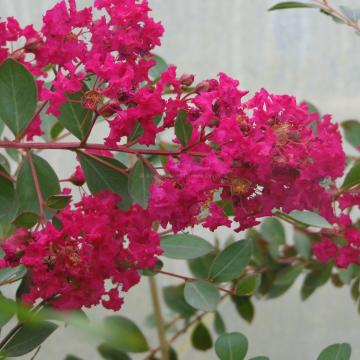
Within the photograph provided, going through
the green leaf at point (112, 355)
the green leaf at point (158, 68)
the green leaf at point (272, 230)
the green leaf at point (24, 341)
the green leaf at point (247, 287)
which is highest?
the green leaf at point (158, 68)

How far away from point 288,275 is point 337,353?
454mm

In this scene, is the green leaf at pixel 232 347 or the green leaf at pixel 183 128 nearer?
the green leaf at pixel 183 128

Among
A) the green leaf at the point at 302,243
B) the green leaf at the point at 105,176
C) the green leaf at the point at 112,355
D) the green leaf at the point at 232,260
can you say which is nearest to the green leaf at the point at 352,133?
the green leaf at the point at 302,243

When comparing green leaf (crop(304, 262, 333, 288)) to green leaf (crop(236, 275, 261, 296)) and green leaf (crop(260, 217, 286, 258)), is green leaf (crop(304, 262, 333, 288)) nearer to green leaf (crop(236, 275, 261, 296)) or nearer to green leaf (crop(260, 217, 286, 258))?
green leaf (crop(260, 217, 286, 258))

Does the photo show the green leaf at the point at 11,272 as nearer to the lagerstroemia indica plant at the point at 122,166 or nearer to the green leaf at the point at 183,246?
the lagerstroemia indica plant at the point at 122,166

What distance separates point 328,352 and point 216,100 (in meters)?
0.34

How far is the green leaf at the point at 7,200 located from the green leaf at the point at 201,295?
0.79ft

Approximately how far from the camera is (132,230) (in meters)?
0.63

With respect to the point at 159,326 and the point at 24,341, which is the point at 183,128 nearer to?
the point at 24,341

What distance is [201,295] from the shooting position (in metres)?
0.81

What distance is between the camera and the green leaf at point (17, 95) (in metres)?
0.63

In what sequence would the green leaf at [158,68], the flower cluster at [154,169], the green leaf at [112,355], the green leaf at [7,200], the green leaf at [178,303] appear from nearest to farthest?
the flower cluster at [154,169] < the green leaf at [7,200] < the green leaf at [158,68] < the green leaf at [112,355] < the green leaf at [178,303]

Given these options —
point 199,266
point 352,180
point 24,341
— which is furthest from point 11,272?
point 199,266

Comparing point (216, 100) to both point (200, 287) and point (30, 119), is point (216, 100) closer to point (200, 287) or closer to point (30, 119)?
point (30, 119)
